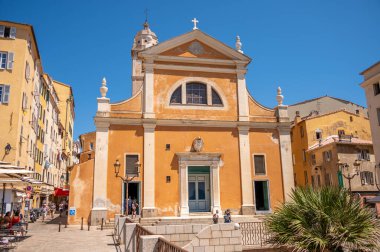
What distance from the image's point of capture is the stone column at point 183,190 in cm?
2102

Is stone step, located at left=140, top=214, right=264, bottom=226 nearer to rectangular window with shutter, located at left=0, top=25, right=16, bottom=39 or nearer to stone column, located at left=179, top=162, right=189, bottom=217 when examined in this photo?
stone column, located at left=179, top=162, right=189, bottom=217

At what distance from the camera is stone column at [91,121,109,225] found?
65.5 feet

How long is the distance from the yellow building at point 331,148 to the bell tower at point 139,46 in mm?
18816

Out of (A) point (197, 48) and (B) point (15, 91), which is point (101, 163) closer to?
(B) point (15, 91)

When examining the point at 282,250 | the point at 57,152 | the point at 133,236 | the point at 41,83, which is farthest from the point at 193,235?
the point at 57,152

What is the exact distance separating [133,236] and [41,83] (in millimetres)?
26972

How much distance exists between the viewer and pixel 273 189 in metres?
22.8

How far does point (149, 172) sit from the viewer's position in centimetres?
2112

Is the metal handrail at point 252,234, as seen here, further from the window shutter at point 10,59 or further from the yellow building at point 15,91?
the window shutter at point 10,59

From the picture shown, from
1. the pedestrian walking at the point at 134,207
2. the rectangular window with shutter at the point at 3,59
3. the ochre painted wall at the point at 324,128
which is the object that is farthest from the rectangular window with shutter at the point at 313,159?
the rectangular window with shutter at the point at 3,59

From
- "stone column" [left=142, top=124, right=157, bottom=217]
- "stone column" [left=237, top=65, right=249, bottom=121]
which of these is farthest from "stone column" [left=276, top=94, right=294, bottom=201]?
"stone column" [left=142, top=124, right=157, bottom=217]

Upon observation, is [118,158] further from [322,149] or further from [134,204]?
[322,149]

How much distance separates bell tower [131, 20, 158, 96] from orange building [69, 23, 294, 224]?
11.8 metres

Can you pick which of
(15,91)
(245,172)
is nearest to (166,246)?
(245,172)
